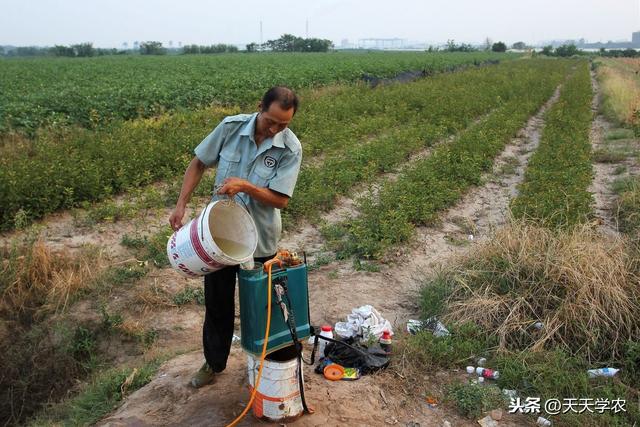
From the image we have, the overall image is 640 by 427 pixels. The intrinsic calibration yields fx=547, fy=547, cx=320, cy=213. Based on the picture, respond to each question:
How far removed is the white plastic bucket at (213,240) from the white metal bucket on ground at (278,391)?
1.83 feet

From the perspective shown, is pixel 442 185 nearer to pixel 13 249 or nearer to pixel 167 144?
pixel 167 144

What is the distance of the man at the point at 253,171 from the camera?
9.00 ft

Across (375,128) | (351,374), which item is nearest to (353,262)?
(351,374)

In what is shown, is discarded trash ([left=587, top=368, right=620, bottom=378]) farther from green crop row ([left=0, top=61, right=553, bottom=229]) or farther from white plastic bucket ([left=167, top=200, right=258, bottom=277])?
green crop row ([left=0, top=61, right=553, bottom=229])

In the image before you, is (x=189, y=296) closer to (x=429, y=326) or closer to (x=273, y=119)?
(x=429, y=326)

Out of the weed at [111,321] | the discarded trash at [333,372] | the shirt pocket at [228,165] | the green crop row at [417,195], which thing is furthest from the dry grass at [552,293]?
the weed at [111,321]

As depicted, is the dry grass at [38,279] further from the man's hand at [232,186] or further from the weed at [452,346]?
the weed at [452,346]

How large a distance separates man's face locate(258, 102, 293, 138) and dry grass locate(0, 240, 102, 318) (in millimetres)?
2832

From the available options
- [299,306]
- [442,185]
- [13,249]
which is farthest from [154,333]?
[442,185]

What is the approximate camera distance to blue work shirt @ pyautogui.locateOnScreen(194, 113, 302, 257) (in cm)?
287

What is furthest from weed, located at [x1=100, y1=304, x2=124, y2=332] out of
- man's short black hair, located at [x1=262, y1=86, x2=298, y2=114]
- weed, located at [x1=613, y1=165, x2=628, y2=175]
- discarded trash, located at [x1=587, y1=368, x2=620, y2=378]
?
weed, located at [x1=613, y1=165, x2=628, y2=175]

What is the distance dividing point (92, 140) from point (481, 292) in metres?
6.15

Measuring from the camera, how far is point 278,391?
2900mm

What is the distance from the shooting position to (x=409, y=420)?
125 inches
